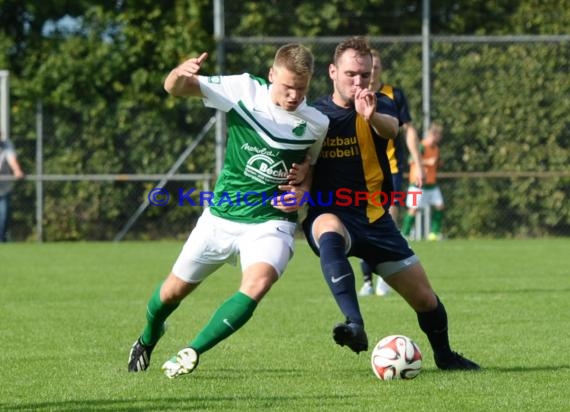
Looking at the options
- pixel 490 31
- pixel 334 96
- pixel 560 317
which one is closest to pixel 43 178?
pixel 490 31

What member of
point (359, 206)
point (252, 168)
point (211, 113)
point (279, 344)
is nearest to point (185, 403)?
point (252, 168)

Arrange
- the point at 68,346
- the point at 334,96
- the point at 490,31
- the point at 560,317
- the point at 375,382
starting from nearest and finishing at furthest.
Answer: the point at 375,382 → the point at 334,96 → the point at 68,346 → the point at 560,317 → the point at 490,31

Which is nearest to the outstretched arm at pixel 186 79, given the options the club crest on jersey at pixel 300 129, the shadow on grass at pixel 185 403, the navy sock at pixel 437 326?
the club crest on jersey at pixel 300 129

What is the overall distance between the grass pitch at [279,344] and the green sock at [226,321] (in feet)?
0.75

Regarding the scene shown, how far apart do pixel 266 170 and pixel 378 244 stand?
70 cm

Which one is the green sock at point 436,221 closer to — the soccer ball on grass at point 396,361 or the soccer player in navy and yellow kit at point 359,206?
the soccer player in navy and yellow kit at point 359,206

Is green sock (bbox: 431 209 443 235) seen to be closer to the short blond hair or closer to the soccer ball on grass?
the soccer ball on grass

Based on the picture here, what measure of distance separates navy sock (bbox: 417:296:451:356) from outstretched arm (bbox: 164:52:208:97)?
5.57ft

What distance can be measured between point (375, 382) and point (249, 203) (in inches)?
43.6

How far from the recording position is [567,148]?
20.1 metres

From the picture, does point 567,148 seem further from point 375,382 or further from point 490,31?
point 375,382

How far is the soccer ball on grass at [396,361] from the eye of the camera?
6293 millimetres

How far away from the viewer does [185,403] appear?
5.56 meters

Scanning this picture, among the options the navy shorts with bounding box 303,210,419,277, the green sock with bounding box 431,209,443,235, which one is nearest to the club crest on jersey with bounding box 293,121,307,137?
the navy shorts with bounding box 303,210,419,277
